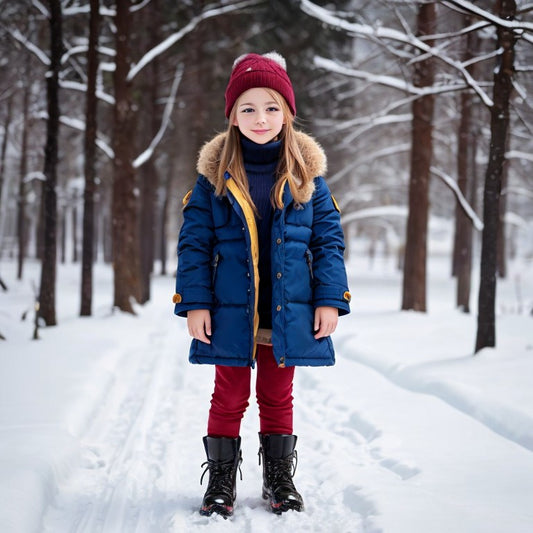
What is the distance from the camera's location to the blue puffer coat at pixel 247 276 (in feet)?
9.09

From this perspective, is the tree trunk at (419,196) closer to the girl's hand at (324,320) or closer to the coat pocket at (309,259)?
the coat pocket at (309,259)

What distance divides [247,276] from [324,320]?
0.44m

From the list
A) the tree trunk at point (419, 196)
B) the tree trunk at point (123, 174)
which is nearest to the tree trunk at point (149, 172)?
the tree trunk at point (123, 174)

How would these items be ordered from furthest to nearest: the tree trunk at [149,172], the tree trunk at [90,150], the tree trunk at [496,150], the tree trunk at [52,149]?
the tree trunk at [149,172] < the tree trunk at [90,150] < the tree trunk at [52,149] < the tree trunk at [496,150]

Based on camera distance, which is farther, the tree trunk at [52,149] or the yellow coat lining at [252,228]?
the tree trunk at [52,149]

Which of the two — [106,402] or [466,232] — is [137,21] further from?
[106,402]

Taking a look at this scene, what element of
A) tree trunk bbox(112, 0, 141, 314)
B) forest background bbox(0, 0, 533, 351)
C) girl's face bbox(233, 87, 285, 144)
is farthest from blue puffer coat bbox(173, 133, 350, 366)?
tree trunk bbox(112, 0, 141, 314)

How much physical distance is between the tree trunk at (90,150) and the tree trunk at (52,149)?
0.84 metres

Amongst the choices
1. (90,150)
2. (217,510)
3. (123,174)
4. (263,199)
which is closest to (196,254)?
(263,199)

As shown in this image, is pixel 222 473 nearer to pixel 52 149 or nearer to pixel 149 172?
pixel 52 149

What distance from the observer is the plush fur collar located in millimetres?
2914

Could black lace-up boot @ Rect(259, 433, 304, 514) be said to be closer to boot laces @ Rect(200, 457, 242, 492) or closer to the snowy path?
the snowy path

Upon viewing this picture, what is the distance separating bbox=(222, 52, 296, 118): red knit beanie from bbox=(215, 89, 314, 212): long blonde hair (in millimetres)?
40

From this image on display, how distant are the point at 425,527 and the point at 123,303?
30.7 ft
